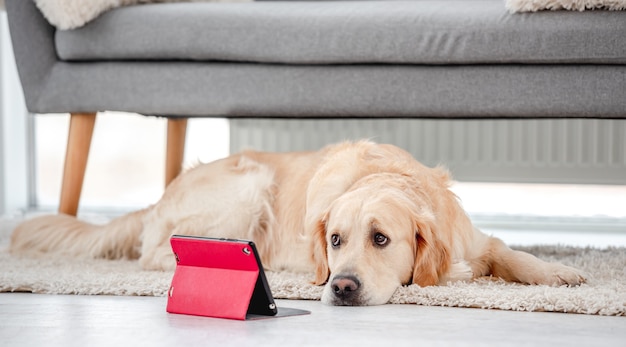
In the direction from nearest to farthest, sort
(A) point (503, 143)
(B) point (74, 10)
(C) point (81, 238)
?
(C) point (81, 238), (B) point (74, 10), (A) point (503, 143)

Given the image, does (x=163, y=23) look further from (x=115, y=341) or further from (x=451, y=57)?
(x=115, y=341)

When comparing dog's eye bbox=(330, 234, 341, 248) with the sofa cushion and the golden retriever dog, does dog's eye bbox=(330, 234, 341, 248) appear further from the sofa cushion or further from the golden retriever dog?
the sofa cushion

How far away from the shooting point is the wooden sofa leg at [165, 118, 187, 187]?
3410mm

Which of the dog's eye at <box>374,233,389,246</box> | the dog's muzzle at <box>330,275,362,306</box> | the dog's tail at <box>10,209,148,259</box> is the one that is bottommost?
the dog's tail at <box>10,209,148,259</box>

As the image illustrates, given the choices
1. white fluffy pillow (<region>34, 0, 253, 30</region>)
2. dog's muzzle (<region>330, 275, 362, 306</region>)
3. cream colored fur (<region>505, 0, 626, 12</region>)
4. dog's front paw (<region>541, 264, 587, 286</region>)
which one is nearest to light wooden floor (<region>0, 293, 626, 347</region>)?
dog's muzzle (<region>330, 275, 362, 306</region>)

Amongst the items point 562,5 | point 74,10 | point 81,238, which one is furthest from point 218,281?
point 74,10

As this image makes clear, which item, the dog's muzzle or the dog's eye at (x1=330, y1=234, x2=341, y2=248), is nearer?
the dog's muzzle

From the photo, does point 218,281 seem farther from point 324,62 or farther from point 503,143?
point 503,143

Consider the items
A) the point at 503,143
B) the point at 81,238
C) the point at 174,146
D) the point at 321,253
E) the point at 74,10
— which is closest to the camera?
the point at 321,253

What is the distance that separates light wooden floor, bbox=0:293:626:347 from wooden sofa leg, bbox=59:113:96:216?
3.68 ft

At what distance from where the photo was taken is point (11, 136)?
4.36 metres

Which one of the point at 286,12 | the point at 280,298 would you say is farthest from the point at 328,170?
the point at 286,12

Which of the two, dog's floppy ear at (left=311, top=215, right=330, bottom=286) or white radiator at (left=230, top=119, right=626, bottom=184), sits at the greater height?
white radiator at (left=230, top=119, right=626, bottom=184)

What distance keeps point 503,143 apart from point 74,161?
1788 millimetres
